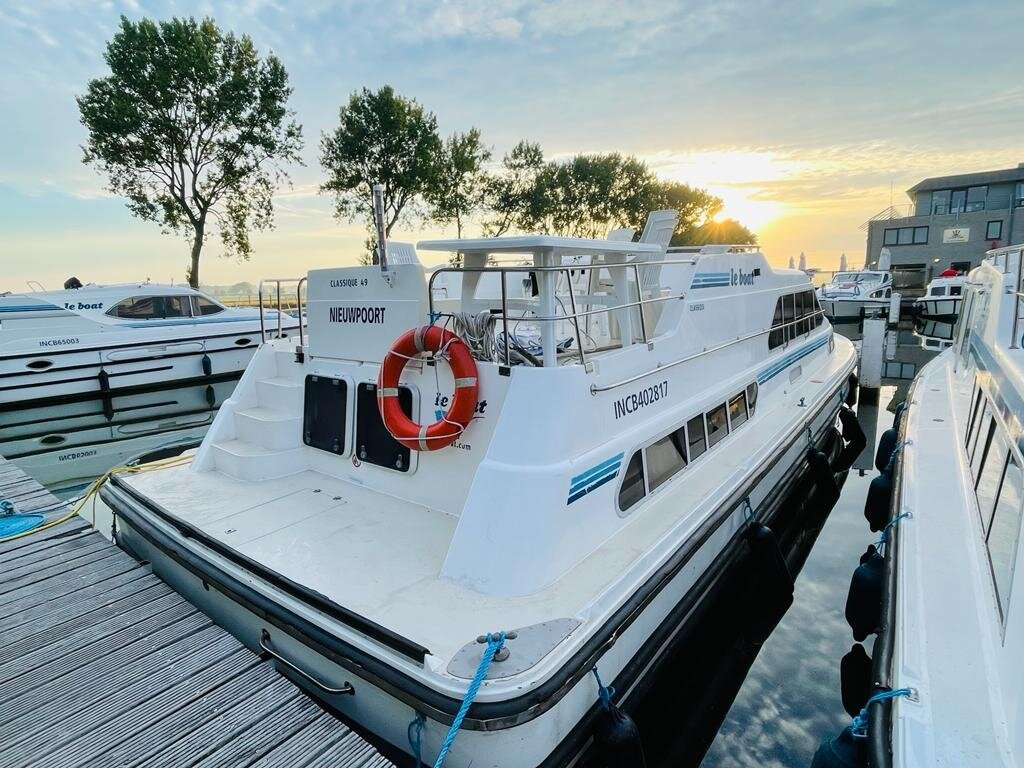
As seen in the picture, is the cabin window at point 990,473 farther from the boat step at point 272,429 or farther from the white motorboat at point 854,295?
the white motorboat at point 854,295

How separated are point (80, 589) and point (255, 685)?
1830mm

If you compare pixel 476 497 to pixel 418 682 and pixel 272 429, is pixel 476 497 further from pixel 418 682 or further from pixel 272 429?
pixel 272 429

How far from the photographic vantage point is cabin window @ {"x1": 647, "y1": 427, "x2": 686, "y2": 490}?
4.04 metres

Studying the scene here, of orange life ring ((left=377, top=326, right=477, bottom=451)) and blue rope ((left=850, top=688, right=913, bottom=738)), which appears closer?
blue rope ((left=850, top=688, right=913, bottom=738))

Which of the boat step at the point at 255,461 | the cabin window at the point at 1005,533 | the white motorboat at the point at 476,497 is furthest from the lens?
the boat step at the point at 255,461

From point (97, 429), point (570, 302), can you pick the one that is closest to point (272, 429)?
point (570, 302)

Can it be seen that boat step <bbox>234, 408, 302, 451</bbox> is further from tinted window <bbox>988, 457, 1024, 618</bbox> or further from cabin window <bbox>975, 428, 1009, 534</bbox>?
cabin window <bbox>975, 428, 1009, 534</bbox>

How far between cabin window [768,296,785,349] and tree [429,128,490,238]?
20.4 meters

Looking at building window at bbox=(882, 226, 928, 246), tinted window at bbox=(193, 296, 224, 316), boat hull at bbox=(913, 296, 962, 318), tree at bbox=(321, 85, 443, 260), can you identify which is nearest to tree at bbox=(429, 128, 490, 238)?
tree at bbox=(321, 85, 443, 260)

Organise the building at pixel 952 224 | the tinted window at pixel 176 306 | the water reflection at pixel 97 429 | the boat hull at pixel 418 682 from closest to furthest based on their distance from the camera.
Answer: the boat hull at pixel 418 682
the water reflection at pixel 97 429
the tinted window at pixel 176 306
the building at pixel 952 224

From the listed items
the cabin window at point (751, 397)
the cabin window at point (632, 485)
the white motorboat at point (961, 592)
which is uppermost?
the cabin window at point (751, 397)

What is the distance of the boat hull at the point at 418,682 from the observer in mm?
2414

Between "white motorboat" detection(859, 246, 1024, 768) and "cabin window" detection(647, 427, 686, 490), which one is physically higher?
"cabin window" detection(647, 427, 686, 490)

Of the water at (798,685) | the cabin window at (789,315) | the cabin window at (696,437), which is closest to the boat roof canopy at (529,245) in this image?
the cabin window at (696,437)
